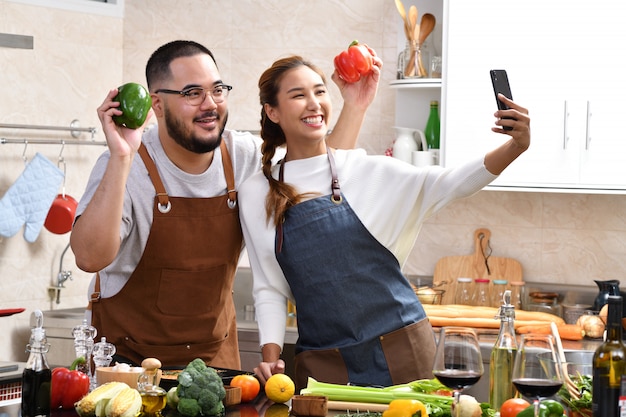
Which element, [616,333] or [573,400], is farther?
[573,400]

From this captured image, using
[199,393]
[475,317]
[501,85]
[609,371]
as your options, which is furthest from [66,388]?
[475,317]

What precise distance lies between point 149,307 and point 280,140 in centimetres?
66

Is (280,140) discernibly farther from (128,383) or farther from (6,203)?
(6,203)

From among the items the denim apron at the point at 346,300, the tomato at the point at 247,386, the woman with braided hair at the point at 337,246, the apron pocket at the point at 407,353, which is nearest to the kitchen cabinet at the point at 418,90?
the woman with braided hair at the point at 337,246

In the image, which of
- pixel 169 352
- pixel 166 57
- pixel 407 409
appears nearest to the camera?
pixel 407 409

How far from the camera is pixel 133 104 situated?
102 inches

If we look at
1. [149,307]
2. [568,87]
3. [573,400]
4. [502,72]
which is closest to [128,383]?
[149,307]

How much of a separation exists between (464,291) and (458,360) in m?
2.54

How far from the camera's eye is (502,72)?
8.08 ft

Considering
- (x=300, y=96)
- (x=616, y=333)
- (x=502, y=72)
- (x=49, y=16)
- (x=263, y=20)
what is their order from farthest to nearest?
(x=263, y=20)
(x=49, y=16)
(x=300, y=96)
(x=502, y=72)
(x=616, y=333)

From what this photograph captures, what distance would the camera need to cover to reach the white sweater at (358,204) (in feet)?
9.20

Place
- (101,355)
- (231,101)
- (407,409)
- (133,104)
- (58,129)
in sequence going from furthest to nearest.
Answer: (231,101) < (58,129) < (133,104) < (101,355) < (407,409)

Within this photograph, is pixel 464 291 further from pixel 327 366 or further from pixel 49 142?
pixel 49 142

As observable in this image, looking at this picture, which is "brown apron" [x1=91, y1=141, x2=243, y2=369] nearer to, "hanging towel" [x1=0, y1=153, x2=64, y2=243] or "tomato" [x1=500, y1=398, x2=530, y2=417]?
"tomato" [x1=500, y1=398, x2=530, y2=417]
